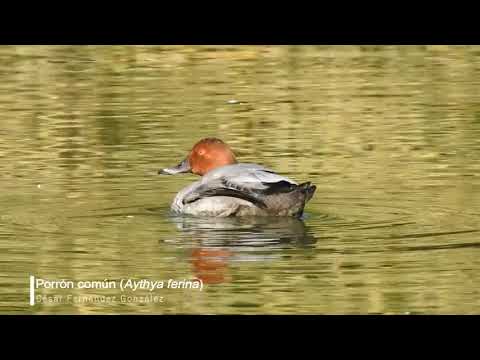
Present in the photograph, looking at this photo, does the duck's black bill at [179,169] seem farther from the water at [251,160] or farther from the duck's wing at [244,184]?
the duck's wing at [244,184]

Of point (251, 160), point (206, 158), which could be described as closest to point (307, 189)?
point (206, 158)

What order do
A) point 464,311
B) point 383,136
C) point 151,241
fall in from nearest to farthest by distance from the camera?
point 464,311
point 151,241
point 383,136

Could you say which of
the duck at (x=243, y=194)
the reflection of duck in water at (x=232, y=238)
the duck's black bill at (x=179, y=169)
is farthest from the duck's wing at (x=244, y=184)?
the duck's black bill at (x=179, y=169)

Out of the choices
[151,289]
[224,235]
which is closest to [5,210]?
[224,235]

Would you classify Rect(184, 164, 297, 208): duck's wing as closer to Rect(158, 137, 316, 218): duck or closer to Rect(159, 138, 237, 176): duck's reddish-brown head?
Rect(158, 137, 316, 218): duck

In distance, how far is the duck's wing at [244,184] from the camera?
11102 mm

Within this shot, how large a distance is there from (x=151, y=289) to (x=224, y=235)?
4.75 feet

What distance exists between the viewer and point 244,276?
9477 mm

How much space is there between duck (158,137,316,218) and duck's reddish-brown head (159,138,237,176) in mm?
332

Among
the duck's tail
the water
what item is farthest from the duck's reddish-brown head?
the duck's tail

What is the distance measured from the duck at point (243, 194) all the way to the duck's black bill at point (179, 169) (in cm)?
55

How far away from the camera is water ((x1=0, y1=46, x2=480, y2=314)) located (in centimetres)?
934

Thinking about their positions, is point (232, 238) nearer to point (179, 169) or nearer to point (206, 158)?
point (206, 158)

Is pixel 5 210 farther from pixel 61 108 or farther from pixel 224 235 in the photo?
pixel 61 108
